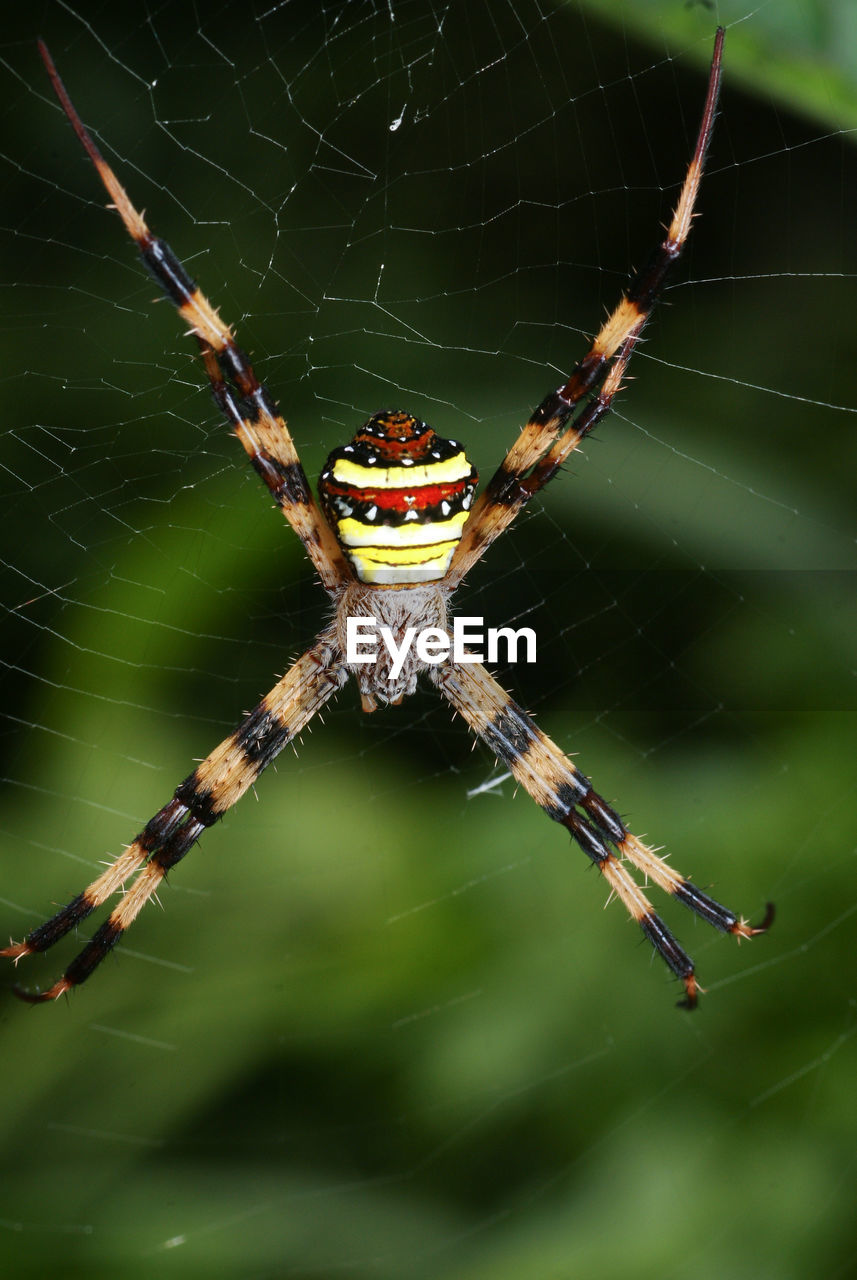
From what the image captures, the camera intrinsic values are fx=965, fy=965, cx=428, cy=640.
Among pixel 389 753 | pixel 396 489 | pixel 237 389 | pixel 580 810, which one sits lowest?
pixel 389 753

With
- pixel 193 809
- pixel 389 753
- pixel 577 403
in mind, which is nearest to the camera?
pixel 577 403

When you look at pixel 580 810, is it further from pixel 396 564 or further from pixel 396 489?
pixel 396 489

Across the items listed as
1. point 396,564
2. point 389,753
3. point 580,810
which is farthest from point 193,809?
point 580,810

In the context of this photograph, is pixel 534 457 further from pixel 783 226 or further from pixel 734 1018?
pixel 734 1018

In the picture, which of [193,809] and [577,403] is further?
[193,809]

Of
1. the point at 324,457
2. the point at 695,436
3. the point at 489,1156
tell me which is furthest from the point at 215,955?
the point at 695,436

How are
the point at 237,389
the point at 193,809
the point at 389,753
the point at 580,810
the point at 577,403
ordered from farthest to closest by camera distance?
the point at 389,753
the point at 580,810
the point at 193,809
the point at 577,403
the point at 237,389

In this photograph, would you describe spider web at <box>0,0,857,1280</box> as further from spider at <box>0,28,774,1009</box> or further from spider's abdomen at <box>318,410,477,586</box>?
spider's abdomen at <box>318,410,477,586</box>
